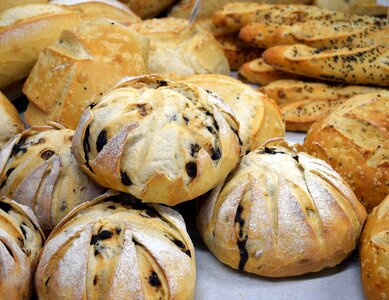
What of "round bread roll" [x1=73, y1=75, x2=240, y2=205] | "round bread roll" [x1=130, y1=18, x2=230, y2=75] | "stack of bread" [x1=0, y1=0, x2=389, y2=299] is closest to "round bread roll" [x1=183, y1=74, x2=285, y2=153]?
"stack of bread" [x1=0, y1=0, x2=389, y2=299]

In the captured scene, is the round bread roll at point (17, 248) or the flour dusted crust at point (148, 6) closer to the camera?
the round bread roll at point (17, 248)

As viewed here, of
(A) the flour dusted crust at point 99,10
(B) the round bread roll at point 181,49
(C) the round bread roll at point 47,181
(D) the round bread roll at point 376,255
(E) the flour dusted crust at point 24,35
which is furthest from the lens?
(A) the flour dusted crust at point 99,10

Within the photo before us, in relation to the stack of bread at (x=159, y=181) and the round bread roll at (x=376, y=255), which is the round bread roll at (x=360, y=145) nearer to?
the stack of bread at (x=159, y=181)

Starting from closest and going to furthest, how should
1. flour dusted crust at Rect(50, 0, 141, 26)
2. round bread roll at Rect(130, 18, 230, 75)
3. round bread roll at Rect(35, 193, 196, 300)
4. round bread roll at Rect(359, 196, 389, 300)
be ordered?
round bread roll at Rect(35, 193, 196, 300) → round bread roll at Rect(359, 196, 389, 300) → round bread roll at Rect(130, 18, 230, 75) → flour dusted crust at Rect(50, 0, 141, 26)

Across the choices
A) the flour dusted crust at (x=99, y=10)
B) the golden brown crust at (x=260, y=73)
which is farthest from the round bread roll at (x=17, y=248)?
the golden brown crust at (x=260, y=73)

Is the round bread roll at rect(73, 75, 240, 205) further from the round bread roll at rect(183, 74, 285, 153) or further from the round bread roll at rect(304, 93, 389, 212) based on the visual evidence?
the round bread roll at rect(304, 93, 389, 212)

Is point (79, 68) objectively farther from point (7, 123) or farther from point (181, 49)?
point (181, 49)
